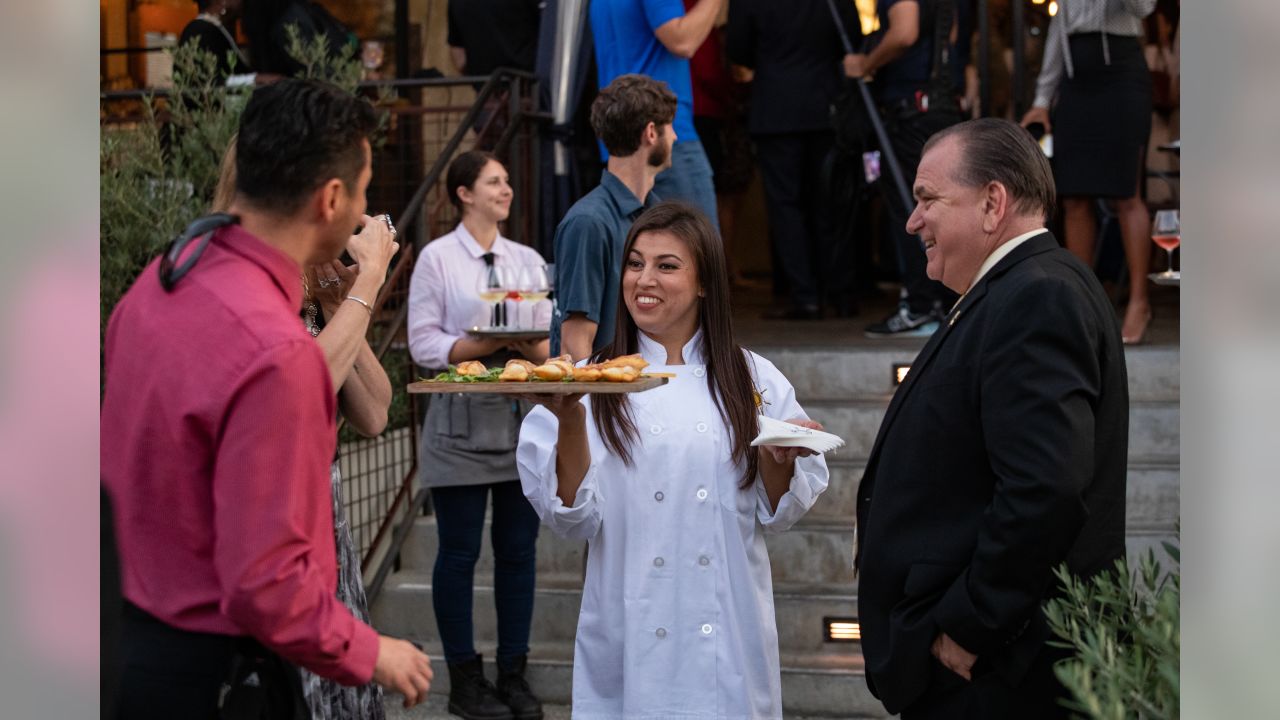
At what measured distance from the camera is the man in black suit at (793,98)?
8.05 metres

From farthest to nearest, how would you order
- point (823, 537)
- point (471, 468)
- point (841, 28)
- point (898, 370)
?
point (841, 28)
point (898, 370)
point (823, 537)
point (471, 468)

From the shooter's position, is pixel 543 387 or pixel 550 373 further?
pixel 550 373

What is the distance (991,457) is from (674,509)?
85cm

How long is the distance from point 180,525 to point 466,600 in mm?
3339

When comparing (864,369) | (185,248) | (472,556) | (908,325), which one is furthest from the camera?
(908,325)

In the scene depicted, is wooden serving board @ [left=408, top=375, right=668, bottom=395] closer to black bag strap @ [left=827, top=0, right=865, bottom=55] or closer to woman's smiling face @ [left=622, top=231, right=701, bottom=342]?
woman's smiling face @ [left=622, top=231, right=701, bottom=342]

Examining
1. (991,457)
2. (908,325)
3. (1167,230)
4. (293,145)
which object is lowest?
(991,457)

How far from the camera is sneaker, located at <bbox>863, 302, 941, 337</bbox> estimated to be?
7465 millimetres

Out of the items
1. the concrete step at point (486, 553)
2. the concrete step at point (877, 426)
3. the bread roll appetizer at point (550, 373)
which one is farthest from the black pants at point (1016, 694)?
the concrete step at point (877, 426)

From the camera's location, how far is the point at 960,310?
10.0ft

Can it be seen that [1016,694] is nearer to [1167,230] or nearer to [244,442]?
[244,442]

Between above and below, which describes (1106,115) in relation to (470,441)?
above

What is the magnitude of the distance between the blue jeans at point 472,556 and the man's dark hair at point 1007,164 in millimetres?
2660

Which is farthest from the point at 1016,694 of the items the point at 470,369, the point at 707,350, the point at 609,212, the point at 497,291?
the point at 497,291
